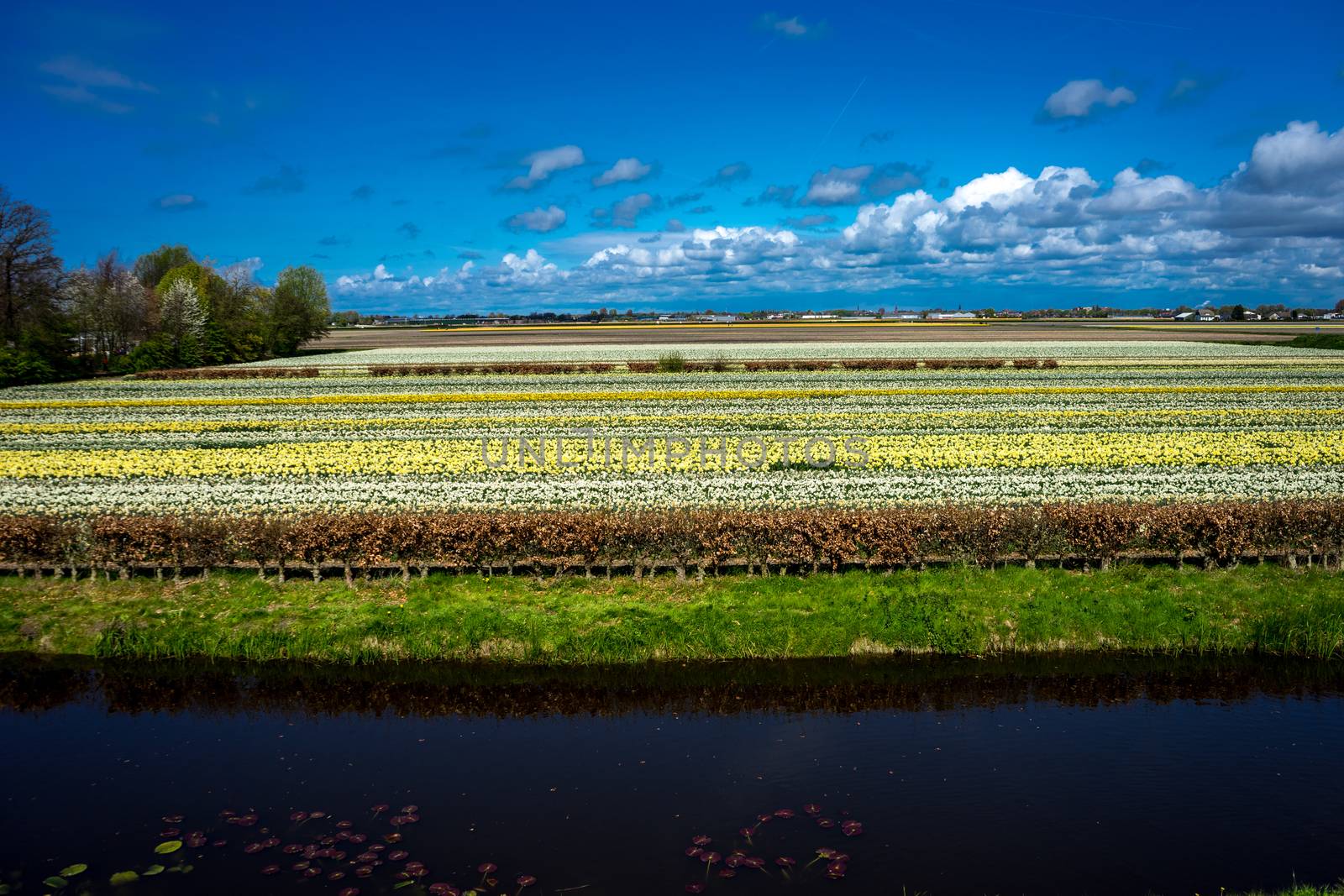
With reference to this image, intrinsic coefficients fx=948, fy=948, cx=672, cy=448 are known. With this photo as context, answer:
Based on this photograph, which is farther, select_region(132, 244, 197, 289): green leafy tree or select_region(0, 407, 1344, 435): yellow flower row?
select_region(132, 244, 197, 289): green leafy tree

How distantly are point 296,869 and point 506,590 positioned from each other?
9.28m

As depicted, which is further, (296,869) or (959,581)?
(959,581)

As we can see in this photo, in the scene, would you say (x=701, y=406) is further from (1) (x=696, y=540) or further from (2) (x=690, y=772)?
(2) (x=690, y=772)

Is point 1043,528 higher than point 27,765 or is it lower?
higher

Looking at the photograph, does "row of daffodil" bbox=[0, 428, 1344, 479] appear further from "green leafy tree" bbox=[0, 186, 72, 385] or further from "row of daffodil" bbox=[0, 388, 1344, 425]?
"green leafy tree" bbox=[0, 186, 72, 385]

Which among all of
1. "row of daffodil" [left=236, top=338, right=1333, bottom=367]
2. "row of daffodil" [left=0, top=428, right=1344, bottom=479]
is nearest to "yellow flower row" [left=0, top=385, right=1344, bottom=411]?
"row of daffodil" [left=0, top=428, right=1344, bottom=479]

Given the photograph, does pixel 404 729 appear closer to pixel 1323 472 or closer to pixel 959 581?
pixel 959 581

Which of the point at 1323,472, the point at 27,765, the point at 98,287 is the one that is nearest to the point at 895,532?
the point at 27,765

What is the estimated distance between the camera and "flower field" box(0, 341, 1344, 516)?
28.8m

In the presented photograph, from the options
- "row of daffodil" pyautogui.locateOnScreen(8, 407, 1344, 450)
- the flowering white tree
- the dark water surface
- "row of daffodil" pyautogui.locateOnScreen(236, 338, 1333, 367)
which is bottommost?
the dark water surface

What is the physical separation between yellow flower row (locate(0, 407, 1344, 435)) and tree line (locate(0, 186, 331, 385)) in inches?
1304

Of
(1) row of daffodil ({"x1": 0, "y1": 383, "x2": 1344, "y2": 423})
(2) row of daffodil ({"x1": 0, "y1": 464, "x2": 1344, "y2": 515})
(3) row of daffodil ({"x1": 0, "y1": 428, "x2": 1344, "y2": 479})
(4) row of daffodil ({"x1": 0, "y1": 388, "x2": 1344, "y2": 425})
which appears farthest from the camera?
(1) row of daffodil ({"x1": 0, "y1": 383, "x2": 1344, "y2": 423})

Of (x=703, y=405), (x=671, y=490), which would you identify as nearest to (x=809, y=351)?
(x=703, y=405)

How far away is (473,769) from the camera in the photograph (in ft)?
48.3
